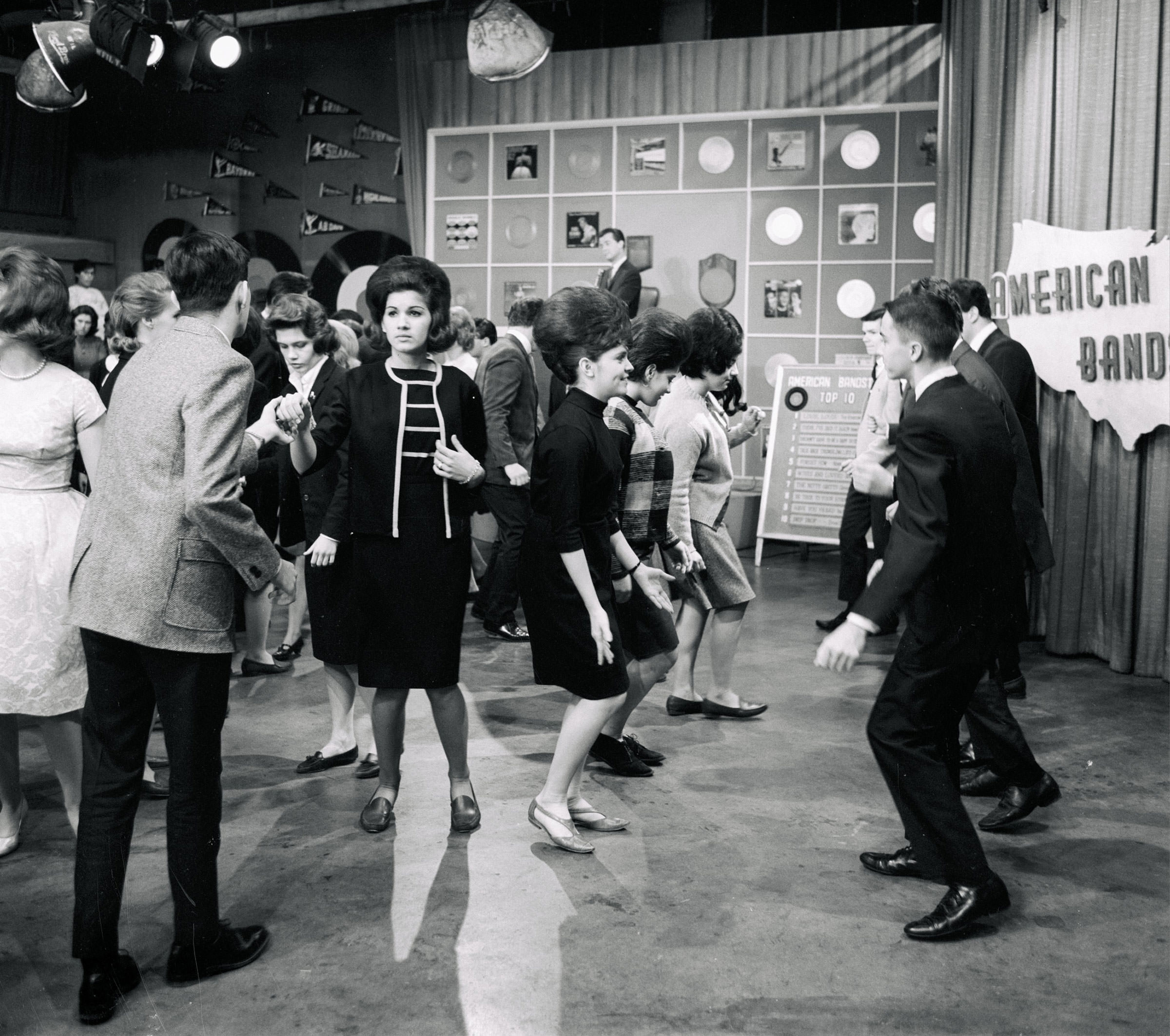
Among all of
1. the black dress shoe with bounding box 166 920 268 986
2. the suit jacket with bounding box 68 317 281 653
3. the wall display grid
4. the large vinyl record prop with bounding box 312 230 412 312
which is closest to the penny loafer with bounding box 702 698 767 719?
the black dress shoe with bounding box 166 920 268 986

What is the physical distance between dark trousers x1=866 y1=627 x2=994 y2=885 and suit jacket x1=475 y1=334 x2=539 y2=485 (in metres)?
3.08

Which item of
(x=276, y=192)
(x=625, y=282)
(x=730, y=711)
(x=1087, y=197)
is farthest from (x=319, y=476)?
(x=276, y=192)

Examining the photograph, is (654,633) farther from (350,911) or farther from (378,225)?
(378,225)

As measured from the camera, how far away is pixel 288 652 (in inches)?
200

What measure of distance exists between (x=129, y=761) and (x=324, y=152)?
993cm

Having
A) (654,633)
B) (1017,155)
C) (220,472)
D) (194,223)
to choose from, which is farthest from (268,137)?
(220,472)

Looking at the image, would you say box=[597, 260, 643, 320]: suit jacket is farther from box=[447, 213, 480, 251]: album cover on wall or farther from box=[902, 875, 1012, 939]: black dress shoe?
box=[902, 875, 1012, 939]: black dress shoe

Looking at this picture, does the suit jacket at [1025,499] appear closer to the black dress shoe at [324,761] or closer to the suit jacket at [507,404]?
the black dress shoe at [324,761]

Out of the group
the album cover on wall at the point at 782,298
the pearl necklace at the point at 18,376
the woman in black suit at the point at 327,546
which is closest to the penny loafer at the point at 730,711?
the woman in black suit at the point at 327,546

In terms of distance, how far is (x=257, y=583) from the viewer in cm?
224

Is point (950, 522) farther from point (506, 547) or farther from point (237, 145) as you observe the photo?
point (237, 145)

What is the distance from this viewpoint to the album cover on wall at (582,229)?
9641mm

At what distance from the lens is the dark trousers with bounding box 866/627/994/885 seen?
2562mm

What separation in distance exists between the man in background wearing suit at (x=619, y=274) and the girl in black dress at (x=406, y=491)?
462cm
